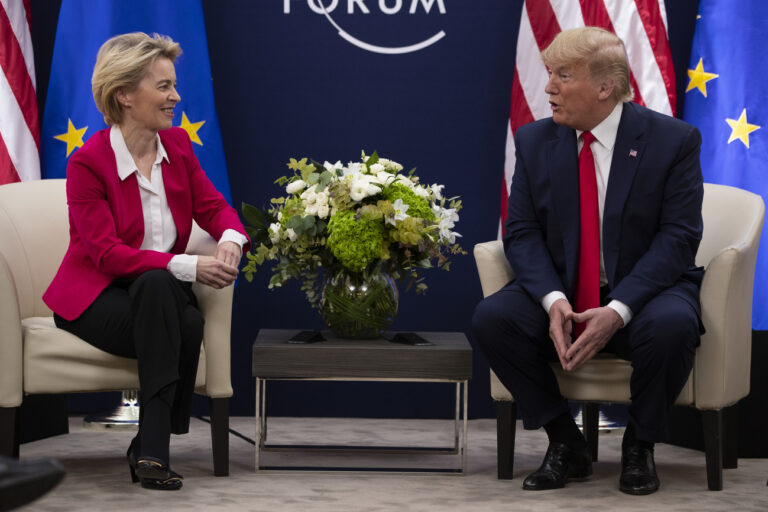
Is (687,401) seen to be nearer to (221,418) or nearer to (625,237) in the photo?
(625,237)

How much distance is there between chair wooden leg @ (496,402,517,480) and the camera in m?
3.01

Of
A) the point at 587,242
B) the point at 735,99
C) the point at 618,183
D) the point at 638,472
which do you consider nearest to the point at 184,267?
the point at 587,242

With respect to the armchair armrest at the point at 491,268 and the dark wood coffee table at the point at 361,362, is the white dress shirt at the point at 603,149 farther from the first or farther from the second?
the dark wood coffee table at the point at 361,362

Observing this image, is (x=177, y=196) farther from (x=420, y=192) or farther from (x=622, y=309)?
(x=622, y=309)

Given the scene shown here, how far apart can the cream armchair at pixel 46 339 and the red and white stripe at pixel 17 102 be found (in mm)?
516

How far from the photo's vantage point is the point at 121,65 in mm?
3051

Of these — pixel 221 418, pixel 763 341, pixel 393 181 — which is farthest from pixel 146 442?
pixel 763 341

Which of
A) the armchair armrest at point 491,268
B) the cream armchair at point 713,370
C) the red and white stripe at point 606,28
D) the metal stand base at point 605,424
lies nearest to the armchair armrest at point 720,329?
the cream armchair at point 713,370

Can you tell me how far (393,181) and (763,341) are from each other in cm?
133

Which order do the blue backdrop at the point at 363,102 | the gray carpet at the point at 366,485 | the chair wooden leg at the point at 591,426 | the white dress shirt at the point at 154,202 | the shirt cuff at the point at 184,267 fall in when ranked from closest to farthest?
the gray carpet at the point at 366,485
the shirt cuff at the point at 184,267
the white dress shirt at the point at 154,202
the chair wooden leg at the point at 591,426
the blue backdrop at the point at 363,102

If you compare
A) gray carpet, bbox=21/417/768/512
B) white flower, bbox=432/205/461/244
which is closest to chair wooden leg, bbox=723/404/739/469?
gray carpet, bbox=21/417/768/512

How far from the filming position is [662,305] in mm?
2816

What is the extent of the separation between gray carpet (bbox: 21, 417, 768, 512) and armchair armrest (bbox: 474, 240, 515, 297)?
573 millimetres

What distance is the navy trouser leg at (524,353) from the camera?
9.48 ft
